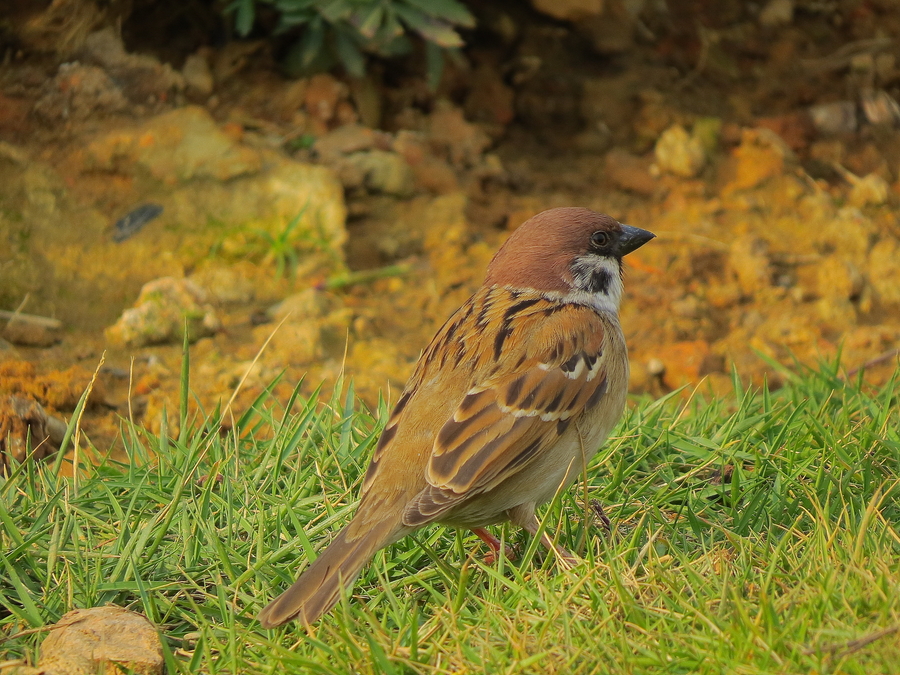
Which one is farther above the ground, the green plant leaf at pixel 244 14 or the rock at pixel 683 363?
the green plant leaf at pixel 244 14

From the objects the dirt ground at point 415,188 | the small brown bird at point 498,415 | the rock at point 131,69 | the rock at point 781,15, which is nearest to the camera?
the small brown bird at point 498,415

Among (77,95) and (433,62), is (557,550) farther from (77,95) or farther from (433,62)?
(77,95)

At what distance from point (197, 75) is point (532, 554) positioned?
4.42m

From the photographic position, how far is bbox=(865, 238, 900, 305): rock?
6.08m

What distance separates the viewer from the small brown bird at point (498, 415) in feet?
10.6

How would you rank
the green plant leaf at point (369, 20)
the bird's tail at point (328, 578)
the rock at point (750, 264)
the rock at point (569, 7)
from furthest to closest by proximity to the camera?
1. the rock at point (569, 7)
2. the rock at point (750, 264)
3. the green plant leaf at point (369, 20)
4. the bird's tail at point (328, 578)

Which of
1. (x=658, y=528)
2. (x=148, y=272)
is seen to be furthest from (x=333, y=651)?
(x=148, y=272)

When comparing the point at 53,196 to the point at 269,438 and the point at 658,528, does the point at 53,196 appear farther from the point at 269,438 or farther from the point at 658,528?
the point at 658,528

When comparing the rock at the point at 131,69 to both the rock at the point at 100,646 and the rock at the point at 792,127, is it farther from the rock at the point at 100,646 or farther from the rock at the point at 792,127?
the rock at the point at 100,646

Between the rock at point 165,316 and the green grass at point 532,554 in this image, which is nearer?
the green grass at point 532,554

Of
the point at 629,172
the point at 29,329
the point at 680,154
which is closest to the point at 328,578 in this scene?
the point at 29,329

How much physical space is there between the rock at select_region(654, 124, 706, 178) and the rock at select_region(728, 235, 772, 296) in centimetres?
77

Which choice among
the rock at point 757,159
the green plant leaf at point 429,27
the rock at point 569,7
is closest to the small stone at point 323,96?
the green plant leaf at point 429,27

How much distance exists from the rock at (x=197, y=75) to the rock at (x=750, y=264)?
3.40 metres
